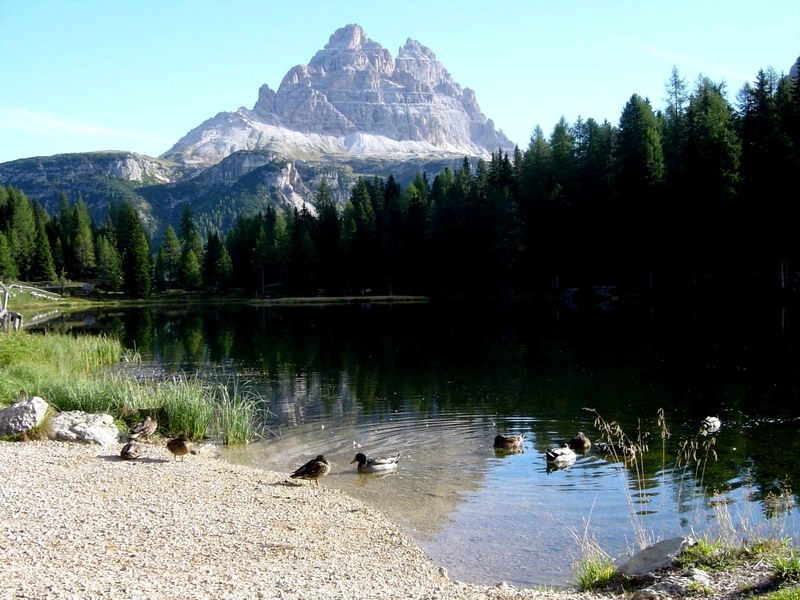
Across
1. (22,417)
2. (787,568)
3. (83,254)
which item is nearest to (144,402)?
(22,417)

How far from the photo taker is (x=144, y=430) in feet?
66.0

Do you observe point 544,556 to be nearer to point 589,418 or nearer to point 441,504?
point 441,504

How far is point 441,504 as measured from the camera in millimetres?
15359

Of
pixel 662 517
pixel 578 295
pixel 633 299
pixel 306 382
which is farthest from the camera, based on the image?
pixel 578 295

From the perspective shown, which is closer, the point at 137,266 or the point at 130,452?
the point at 130,452

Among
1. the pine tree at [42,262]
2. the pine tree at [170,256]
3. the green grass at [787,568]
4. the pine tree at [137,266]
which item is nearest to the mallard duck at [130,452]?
the green grass at [787,568]

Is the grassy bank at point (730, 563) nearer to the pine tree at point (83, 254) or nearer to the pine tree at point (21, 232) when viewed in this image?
the pine tree at point (21, 232)

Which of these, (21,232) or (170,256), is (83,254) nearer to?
(21,232)

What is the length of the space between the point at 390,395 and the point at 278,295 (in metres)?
101

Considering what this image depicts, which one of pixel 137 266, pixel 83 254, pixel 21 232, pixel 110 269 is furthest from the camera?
pixel 83 254

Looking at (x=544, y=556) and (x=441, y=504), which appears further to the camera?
(x=441, y=504)

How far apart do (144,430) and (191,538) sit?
968 centimetres

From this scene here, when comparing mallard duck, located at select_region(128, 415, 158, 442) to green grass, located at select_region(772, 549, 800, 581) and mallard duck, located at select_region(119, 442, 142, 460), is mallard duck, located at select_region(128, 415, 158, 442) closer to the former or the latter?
mallard duck, located at select_region(119, 442, 142, 460)

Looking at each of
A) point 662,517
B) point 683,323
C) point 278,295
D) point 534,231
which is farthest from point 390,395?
point 278,295
